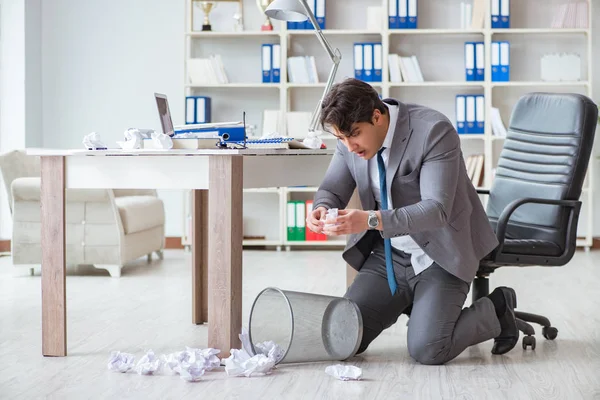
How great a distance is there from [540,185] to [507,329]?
1.94ft

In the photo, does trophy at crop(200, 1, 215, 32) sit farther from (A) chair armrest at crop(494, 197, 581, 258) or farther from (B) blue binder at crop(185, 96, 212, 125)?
(A) chair armrest at crop(494, 197, 581, 258)

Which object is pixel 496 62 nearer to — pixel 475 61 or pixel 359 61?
pixel 475 61

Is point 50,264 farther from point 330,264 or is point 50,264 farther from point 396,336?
point 330,264

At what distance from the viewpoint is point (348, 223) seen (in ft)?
7.59

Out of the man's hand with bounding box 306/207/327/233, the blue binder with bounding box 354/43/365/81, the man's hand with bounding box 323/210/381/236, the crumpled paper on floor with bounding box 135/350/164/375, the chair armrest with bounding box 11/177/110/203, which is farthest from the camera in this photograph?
the blue binder with bounding box 354/43/365/81

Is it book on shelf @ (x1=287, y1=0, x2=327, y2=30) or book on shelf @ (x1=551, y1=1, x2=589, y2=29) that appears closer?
book on shelf @ (x1=551, y1=1, x2=589, y2=29)

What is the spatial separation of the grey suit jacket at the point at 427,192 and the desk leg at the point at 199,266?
0.85 m

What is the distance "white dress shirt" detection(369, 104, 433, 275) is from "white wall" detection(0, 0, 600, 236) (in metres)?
4.01

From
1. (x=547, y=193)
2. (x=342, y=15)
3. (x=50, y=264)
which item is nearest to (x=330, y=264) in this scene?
(x=342, y=15)

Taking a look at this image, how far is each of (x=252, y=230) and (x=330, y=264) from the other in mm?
1231

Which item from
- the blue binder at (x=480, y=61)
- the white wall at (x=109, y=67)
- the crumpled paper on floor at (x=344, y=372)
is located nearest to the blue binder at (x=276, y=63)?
the white wall at (x=109, y=67)

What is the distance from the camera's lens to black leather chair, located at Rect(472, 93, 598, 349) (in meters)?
2.91

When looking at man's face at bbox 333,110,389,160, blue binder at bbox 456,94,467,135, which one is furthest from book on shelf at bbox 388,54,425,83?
man's face at bbox 333,110,389,160

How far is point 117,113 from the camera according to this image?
6.55m
